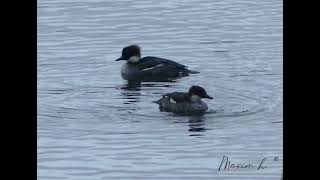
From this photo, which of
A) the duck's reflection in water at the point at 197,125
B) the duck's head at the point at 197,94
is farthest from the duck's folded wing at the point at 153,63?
the duck's reflection in water at the point at 197,125

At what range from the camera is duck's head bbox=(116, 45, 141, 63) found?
59.5 ft

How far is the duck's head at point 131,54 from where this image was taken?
18141 millimetres

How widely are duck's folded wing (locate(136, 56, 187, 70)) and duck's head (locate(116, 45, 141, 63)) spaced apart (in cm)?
13

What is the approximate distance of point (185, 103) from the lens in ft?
45.8

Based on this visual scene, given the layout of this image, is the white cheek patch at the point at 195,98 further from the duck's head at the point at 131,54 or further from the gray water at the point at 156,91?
the duck's head at the point at 131,54

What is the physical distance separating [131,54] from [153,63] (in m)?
0.71

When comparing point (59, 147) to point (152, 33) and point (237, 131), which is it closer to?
point (237, 131)

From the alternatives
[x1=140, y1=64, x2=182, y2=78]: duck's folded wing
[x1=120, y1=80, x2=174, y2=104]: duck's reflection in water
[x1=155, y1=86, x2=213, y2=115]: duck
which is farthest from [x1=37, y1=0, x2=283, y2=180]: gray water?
[x1=140, y1=64, x2=182, y2=78]: duck's folded wing

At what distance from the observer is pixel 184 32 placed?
20688 millimetres

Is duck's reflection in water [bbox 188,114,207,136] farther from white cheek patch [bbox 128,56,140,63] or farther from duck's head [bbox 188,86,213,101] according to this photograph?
white cheek patch [bbox 128,56,140,63]

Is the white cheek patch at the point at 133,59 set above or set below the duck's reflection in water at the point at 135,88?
above

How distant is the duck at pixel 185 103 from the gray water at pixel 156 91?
0.14 meters
